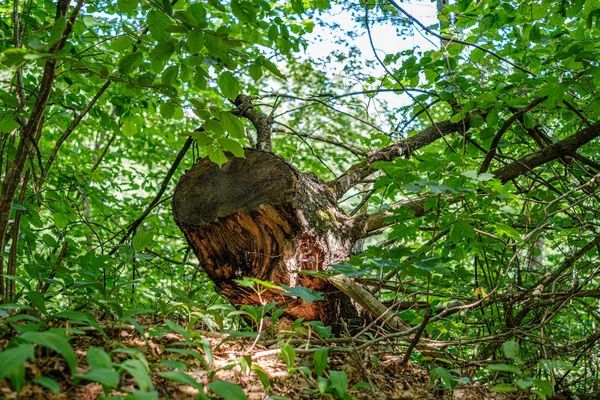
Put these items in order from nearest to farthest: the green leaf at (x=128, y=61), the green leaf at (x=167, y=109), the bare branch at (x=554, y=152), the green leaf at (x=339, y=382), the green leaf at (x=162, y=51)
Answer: the green leaf at (x=339, y=382), the green leaf at (x=162, y=51), the green leaf at (x=128, y=61), the green leaf at (x=167, y=109), the bare branch at (x=554, y=152)

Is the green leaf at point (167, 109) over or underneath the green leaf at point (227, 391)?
over

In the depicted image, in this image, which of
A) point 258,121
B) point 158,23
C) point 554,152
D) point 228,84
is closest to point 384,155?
point 258,121

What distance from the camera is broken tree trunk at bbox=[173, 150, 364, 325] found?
2449mm

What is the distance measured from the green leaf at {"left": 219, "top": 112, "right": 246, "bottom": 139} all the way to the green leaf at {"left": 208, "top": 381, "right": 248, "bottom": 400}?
0.99 meters

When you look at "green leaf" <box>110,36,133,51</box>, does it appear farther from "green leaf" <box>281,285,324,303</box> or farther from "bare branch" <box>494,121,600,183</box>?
"bare branch" <box>494,121,600,183</box>

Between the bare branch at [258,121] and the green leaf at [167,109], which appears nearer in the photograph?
the green leaf at [167,109]

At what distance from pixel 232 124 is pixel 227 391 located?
3.51 feet

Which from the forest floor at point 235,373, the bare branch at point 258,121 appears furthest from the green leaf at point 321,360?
the bare branch at point 258,121

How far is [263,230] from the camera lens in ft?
8.16

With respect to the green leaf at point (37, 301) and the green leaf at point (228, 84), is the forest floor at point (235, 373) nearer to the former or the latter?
the green leaf at point (37, 301)

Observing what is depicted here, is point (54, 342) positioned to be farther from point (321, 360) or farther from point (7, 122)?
point (7, 122)

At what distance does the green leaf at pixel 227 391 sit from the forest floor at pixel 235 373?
0.66 ft

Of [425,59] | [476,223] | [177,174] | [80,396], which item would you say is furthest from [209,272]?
[177,174]

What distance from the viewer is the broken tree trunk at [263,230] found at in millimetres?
2449
